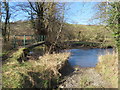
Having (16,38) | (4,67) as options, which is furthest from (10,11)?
(4,67)

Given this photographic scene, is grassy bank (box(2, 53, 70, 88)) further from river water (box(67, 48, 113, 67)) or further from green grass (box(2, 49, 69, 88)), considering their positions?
river water (box(67, 48, 113, 67))

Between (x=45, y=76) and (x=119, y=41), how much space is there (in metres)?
3.12

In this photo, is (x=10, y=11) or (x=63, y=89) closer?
(x=63, y=89)

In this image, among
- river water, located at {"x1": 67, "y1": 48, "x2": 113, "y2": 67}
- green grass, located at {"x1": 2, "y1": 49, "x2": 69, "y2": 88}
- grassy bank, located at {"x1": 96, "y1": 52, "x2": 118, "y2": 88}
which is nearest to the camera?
green grass, located at {"x1": 2, "y1": 49, "x2": 69, "y2": 88}

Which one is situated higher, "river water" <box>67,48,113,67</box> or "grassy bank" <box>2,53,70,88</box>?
"grassy bank" <box>2,53,70,88</box>

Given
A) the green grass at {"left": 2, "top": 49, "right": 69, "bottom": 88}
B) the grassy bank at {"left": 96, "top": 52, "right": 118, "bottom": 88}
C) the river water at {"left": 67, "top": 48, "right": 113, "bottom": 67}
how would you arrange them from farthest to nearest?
the river water at {"left": 67, "top": 48, "right": 113, "bottom": 67}, the grassy bank at {"left": 96, "top": 52, "right": 118, "bottom": 88}, the green grass at {"left": 2, "top": 49, "right": 69, "bottom": 88}

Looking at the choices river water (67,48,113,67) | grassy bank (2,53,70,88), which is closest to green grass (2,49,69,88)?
grassy bank (2,53,70,88)

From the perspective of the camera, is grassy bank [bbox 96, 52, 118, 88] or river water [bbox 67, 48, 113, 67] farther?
river water [bbox 67, 48, 113, 67]

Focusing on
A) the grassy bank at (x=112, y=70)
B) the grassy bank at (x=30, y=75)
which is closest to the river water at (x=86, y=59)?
the grassy bank at (x=112, y=70)

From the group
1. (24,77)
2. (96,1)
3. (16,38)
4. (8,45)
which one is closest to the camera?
(24,77)

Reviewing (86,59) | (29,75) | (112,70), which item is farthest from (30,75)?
(86,59)

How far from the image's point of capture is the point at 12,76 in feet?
13.4

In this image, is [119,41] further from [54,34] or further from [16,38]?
[16,38]

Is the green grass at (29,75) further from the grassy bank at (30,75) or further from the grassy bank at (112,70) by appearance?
the grassy bank at (112,70)
